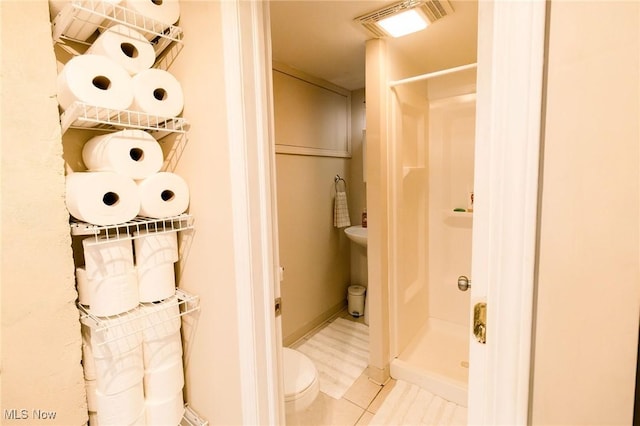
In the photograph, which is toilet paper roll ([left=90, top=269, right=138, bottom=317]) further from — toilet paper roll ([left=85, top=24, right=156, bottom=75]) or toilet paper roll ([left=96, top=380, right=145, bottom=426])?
toilet paper roll ([left=85, top=24, right=156, bottom=75])

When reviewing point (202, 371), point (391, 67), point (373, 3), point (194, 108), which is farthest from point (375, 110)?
point (202, 371)

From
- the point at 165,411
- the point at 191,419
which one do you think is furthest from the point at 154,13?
the point at 191,419

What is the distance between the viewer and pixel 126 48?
3.45 feet

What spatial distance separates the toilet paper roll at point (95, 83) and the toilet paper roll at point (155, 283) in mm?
554

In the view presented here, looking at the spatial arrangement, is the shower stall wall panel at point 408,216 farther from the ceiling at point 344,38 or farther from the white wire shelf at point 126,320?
the white wire shelf at point 126,320

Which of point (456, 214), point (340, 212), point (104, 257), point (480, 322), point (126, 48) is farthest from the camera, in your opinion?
point (340, 212)

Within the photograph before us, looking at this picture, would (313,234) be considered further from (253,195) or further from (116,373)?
(116,373)

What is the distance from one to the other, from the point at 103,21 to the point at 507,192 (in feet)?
4.27

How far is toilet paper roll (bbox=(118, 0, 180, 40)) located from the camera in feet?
3.24

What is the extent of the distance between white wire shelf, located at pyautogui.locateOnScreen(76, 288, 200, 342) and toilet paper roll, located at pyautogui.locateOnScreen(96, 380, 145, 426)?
0.16 meters

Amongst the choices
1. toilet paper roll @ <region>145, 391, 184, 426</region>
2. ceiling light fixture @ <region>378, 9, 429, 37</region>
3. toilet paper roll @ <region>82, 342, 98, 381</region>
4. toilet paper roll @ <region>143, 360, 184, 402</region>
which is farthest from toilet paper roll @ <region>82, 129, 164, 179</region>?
ceiling light fixture @ <region>378, 9, 429, 37</region>

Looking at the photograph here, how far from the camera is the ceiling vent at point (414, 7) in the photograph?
1.53 metres

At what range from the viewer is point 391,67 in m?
2.03

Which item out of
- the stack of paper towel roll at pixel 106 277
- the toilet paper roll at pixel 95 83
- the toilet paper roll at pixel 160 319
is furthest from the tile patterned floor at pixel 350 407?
the toilet paper roll at pixel 95 83
